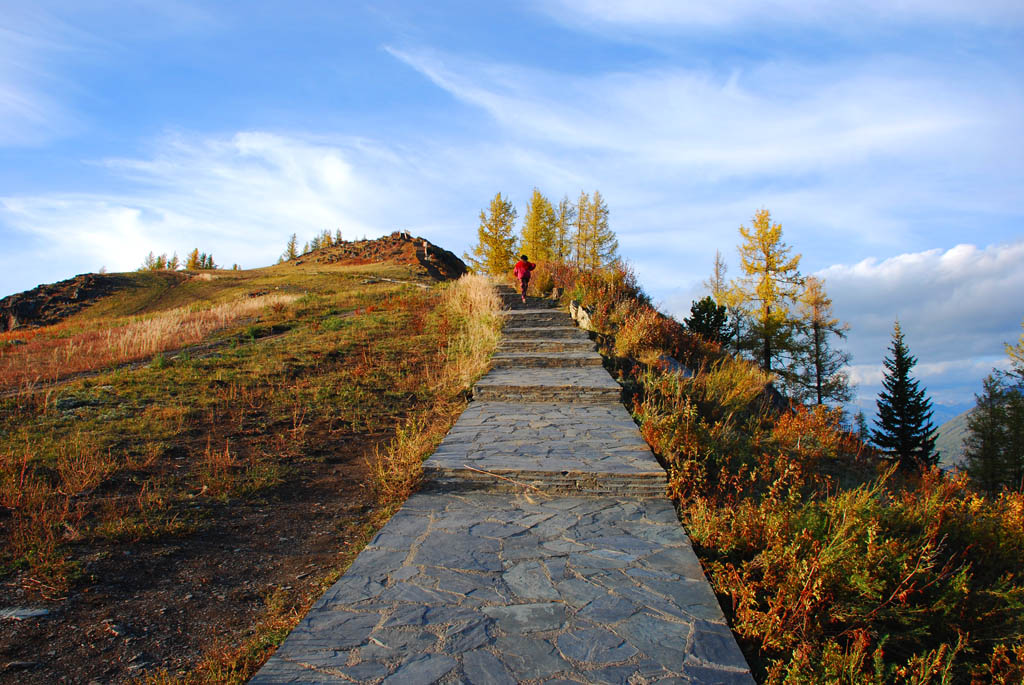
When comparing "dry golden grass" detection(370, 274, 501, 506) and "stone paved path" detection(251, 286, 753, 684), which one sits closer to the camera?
"stone paved path" detection(251, 286, 753, 684)

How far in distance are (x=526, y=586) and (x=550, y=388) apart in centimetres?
450

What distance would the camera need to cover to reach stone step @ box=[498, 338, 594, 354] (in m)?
10.1

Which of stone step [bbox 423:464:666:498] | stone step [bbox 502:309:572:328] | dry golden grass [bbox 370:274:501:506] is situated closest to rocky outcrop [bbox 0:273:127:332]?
dry golden grass [bbox 370:274:501:506]

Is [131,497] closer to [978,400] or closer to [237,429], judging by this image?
[237,429]

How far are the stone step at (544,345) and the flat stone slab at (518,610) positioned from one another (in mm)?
6046

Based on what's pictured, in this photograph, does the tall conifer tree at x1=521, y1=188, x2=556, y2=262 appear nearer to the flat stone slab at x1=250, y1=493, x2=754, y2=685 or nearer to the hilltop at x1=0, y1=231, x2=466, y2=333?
the hilltop at x1=0, y1=231, x2=466, y2=333

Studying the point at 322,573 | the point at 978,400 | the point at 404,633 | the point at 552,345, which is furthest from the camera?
the point at 978,400

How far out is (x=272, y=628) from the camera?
299 cm

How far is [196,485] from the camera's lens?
198 inches

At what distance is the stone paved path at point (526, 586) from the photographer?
245 cm

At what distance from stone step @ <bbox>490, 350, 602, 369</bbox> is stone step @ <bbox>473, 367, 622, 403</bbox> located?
2.40 feet

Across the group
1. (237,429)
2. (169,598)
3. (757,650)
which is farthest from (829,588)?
(237,429)

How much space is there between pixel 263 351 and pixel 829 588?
10267 mm

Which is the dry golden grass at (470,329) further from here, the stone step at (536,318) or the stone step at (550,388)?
the stone step at (550,388)
